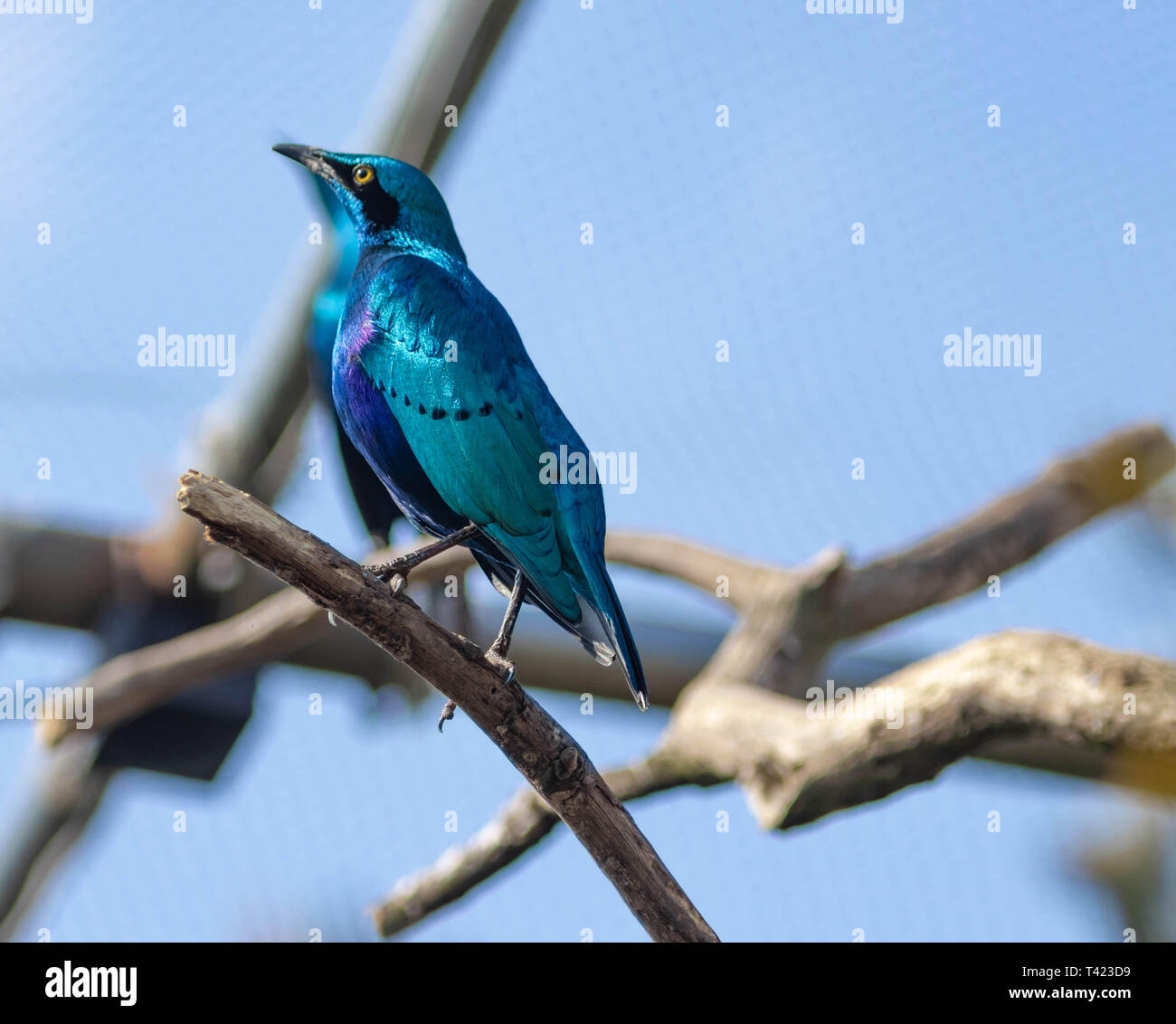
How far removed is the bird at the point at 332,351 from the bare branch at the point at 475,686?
32.7 inches

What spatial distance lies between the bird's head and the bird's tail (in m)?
1.19

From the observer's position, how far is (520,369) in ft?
11.3

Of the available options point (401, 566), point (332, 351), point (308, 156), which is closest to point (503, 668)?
point (401, 566)

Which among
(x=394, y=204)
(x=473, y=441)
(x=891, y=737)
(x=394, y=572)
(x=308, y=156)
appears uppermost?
(x=308, y=156)

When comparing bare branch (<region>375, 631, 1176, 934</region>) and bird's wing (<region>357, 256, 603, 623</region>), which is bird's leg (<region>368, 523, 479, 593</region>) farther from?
bare branch (<region>375, 631, 1176, 934</region>)

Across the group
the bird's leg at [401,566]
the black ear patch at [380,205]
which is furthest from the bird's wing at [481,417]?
the black ear patch at [380,205]

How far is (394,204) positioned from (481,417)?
0.93m

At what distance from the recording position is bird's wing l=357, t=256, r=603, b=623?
10.7 ft

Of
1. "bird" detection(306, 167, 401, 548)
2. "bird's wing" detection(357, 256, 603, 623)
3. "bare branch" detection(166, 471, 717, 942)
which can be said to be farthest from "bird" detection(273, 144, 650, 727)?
"bird" detection(306, 167, 401, 548)

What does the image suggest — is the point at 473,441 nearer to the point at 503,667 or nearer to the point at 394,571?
the point at 394,571

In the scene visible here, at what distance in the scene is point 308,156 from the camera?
4.07m

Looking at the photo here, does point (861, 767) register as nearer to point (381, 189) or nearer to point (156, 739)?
point (381, 189)

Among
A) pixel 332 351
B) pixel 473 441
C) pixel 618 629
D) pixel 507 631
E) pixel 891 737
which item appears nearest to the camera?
pixel 618 629

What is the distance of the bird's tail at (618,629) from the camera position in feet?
10.1
